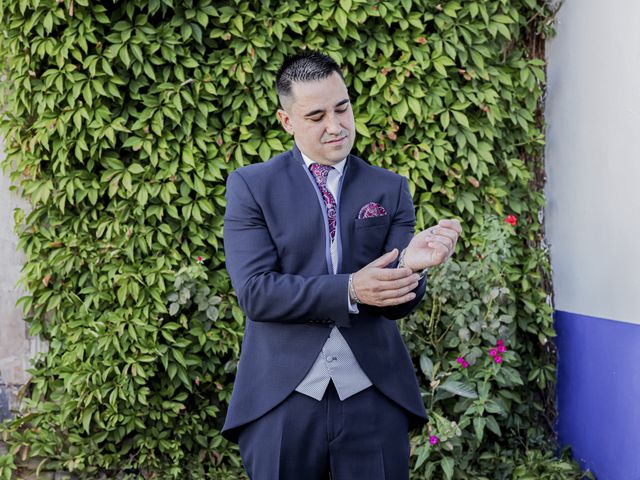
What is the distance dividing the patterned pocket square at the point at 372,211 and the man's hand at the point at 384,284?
215 mm

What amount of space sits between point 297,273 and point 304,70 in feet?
1.74

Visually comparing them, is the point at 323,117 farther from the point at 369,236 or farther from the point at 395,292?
the point at 395,292

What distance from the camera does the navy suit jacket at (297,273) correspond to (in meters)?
1.99

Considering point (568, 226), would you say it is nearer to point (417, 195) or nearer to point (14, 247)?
point (417, 195)

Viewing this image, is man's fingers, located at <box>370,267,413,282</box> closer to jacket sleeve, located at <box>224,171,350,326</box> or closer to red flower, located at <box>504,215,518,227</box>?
jacket sleeve, located at <box>224,171,350,326</box>

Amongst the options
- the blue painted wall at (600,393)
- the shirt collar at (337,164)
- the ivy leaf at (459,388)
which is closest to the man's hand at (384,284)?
the shirt collar at (337,164)

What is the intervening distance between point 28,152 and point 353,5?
1.76 metres

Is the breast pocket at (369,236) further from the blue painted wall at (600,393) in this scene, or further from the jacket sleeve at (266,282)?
the blue painted wall at (600,393)

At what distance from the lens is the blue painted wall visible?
3311 millimetres

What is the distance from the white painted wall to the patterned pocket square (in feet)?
5.24

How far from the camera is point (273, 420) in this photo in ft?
6.72

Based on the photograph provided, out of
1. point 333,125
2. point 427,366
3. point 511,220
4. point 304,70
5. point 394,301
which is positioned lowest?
point 427,366

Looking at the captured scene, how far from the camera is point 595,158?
374 centimetres

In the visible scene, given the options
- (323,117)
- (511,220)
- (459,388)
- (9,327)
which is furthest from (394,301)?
(9,327)
